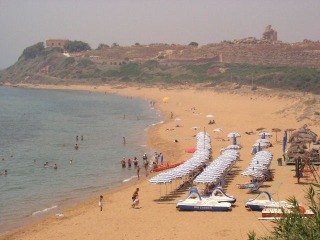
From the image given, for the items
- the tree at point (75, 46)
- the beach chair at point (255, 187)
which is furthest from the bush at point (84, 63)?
the beach chair at point (255, 187)

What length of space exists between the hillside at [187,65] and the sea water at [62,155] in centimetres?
2689

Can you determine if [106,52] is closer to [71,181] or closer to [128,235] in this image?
[71,181]

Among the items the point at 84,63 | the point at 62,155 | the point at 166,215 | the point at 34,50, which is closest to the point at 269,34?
the point at 84,63

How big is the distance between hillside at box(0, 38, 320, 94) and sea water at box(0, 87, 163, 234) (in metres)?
26.9

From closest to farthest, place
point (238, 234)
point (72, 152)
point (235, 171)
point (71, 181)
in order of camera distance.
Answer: point (238, 234) < point (235, 171) < point (71, 181) < point (72, 152)

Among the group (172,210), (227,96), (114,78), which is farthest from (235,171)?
(114,78)

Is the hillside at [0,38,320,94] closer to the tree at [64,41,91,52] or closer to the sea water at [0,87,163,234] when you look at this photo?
the tree at [64,41,91,52]

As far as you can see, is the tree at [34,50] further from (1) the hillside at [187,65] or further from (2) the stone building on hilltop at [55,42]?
(2) the stone building on hilltop at [55,42]

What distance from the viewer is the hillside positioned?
8646cm

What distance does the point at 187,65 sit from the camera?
122812mm

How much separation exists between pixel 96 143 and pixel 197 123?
448 inches

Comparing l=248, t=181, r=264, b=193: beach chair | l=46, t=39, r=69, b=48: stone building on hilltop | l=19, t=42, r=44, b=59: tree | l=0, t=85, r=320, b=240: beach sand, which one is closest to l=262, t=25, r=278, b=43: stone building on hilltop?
l=46, t=39, r=69, b=48: stone building on hilltop

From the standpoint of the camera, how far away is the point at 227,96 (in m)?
74.1

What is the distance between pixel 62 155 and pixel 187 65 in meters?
89.1
